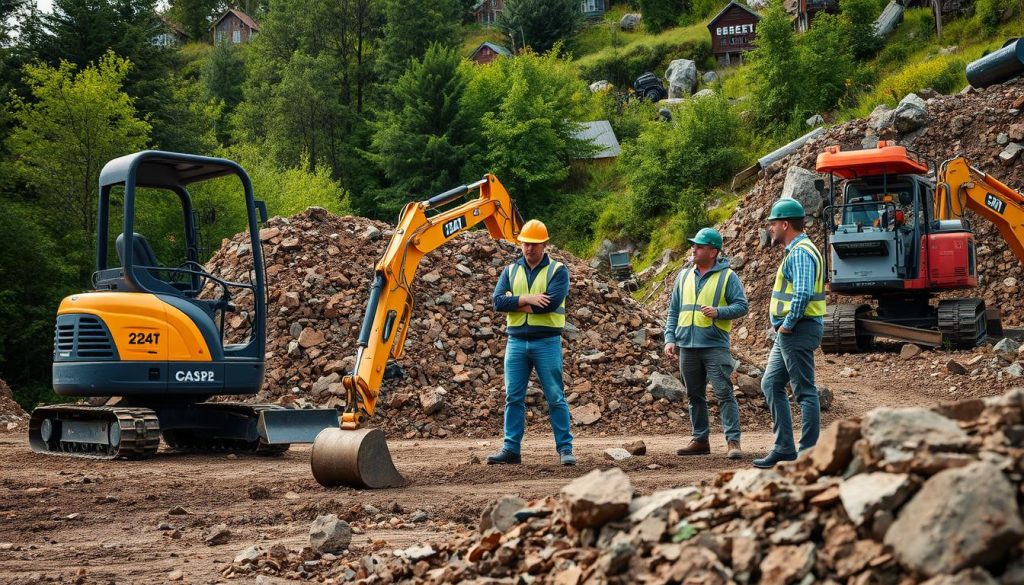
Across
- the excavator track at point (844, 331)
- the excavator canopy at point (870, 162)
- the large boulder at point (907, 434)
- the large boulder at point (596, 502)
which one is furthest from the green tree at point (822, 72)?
the large boulder at point (907, 434)

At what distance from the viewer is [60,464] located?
10.3 meters

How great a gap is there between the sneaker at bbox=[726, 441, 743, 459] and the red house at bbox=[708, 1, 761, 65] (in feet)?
166

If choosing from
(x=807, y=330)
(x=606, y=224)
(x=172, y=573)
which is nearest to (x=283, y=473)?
(x=172, y=573)

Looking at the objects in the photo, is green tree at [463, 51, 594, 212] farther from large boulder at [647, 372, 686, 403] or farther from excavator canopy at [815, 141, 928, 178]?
large boulder at [647, 372, 686, 403]

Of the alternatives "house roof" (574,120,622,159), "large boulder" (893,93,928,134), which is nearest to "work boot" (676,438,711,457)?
"large boulder" (893,93,928,134)

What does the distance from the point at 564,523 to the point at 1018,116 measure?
69.4ft

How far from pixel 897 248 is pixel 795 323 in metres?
10.1

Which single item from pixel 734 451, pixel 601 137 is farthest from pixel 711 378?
pixel 601 137

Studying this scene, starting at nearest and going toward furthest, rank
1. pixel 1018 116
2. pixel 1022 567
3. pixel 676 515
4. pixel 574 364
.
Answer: pixel 1022 567 → pixel 676 515 → pixel 574 364 → pixel 1018 116

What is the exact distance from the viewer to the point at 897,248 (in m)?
16.7

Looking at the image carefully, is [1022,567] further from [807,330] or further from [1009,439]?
[807,330]

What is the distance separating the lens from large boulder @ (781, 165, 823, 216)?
23.4 meters

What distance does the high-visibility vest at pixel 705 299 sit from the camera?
879 centimetres

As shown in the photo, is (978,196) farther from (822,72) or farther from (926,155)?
(822,72)
